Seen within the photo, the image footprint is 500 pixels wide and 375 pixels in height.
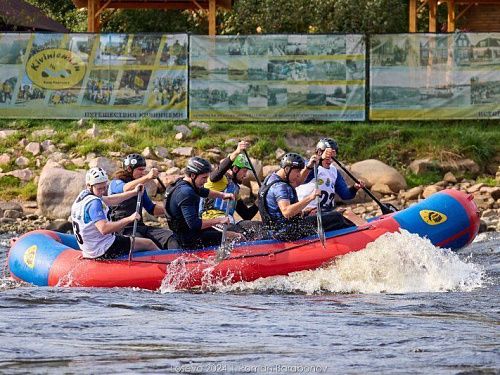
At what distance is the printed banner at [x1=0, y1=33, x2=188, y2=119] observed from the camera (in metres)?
25.3

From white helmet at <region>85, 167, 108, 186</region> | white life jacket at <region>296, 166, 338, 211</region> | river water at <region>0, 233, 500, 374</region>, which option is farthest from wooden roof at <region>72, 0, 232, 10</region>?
white helmet at <region>85, 167, 108, 186</region>

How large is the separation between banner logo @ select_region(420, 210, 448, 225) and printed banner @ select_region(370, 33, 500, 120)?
9.47 m

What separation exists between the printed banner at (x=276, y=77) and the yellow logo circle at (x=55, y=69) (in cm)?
221

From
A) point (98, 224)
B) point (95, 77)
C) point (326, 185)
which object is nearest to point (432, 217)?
point (326, 185)

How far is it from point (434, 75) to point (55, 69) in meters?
7.25

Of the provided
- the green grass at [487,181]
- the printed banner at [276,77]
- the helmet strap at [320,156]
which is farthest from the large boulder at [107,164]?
the helmet strap at [320,156]

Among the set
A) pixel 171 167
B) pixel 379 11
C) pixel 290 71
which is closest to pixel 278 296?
pixel 171 167

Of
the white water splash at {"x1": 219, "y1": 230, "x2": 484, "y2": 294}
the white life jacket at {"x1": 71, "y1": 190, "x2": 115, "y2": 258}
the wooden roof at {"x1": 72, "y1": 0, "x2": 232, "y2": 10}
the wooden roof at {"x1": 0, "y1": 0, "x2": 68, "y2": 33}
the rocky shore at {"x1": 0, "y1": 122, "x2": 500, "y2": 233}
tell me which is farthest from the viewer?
the wooden roof at {"x1": 0, "y1": 0, "x2": 68, "y2": 33}

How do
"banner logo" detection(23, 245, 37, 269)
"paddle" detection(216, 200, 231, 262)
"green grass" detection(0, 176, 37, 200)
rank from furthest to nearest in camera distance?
"green grass" detection(0, 176, 37, 200)
"banner logo" detection(23, 245, 37, 269)
"paddle" detection(216, 200, 231, 262)

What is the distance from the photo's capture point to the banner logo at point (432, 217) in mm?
16047

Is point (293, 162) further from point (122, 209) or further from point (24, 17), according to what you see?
point (24, 17)

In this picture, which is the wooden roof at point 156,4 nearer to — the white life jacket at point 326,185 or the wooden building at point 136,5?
the wooden building at point 136,5

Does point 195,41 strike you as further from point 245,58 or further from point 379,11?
point 379,11

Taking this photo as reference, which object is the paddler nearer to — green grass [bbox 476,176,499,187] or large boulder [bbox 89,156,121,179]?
large boulder [bbox 89,156,121,179]
